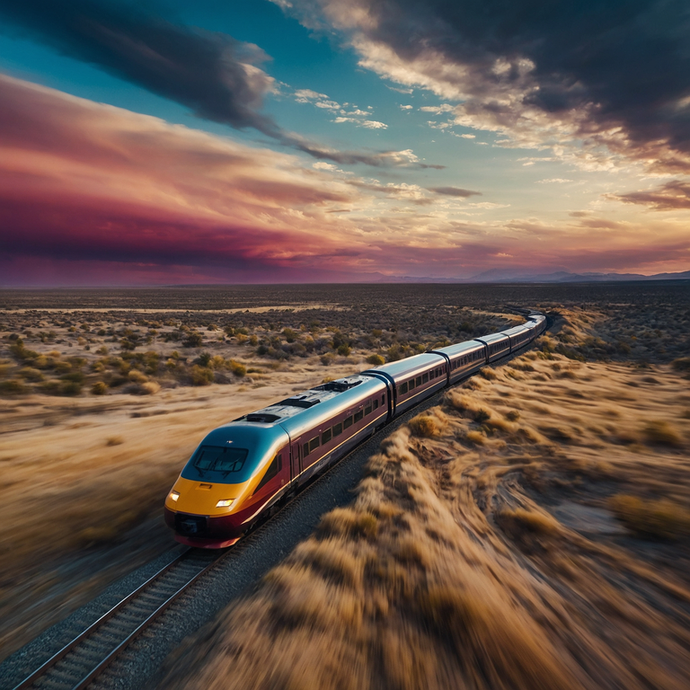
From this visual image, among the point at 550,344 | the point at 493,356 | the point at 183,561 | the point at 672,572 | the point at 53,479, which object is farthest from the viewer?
the point at 550,344

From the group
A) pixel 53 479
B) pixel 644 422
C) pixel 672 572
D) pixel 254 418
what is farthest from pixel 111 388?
pixel 644 422

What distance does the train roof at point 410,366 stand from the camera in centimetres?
1918

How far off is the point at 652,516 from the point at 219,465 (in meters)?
11.4

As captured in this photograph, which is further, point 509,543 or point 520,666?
point 509,543

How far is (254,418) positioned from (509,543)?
24.7ft

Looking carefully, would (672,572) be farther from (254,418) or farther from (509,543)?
(254,418)

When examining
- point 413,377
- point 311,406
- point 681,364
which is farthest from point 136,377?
point 681,364

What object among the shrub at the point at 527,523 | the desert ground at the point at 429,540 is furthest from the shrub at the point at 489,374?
the shrub at the point at 527,523

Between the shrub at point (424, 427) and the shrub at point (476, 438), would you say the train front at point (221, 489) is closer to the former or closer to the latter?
the shrub at point (424, 427)

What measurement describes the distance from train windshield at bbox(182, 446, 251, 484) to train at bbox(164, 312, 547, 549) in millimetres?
24

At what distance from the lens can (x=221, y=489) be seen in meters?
9.12

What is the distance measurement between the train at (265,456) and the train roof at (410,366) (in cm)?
170

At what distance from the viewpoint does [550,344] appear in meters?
39.6

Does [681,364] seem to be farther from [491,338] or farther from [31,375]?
[31,375]
